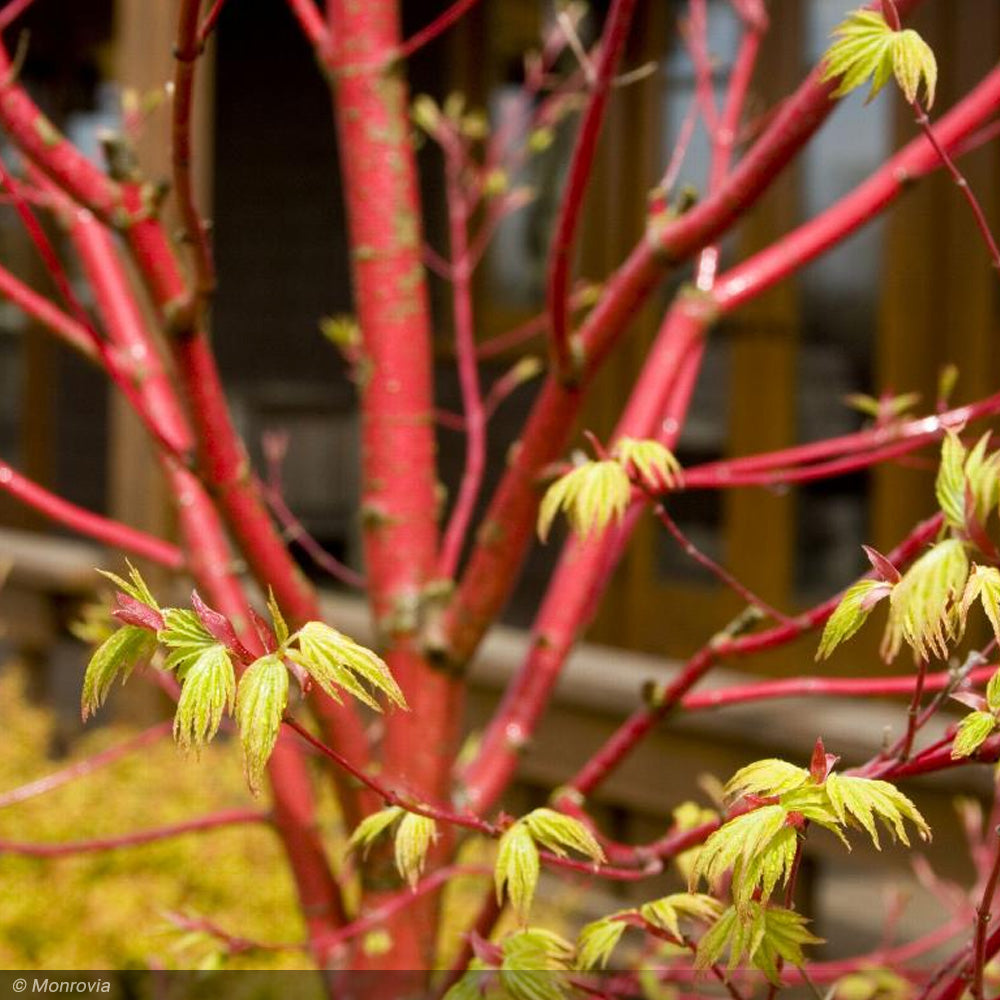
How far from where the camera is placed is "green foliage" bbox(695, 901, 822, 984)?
36.4 inches

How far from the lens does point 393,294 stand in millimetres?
1849

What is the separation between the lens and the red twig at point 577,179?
1.21 m

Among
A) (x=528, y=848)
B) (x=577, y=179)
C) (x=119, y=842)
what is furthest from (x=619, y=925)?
(x=119, y=842)

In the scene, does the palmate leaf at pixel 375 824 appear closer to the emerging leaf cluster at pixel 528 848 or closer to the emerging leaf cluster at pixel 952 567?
the emerging leaf cluster at pixel 528 848

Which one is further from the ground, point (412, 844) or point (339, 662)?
point (339, 662)

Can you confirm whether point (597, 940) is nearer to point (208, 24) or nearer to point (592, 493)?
point (592, 493)

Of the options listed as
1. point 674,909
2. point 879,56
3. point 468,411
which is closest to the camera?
point 879,56

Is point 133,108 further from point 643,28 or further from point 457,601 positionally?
point 643,28

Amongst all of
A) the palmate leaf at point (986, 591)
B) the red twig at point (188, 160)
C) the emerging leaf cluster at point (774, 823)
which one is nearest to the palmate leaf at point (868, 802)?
the emerging leaf cluster at point (774, 823)

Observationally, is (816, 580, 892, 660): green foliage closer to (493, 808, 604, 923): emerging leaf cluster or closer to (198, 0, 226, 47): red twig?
(493, 808, 604, 923): emerging leaf cluster

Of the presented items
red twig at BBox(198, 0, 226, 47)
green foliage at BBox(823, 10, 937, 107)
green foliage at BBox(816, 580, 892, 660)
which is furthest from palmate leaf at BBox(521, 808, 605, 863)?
red twig at BBox(198, 0, 226, 47)

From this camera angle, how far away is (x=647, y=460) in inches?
48.8

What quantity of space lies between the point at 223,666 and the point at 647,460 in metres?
0.51

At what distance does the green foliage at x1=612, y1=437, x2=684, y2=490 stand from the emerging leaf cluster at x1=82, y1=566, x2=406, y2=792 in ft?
1.42
